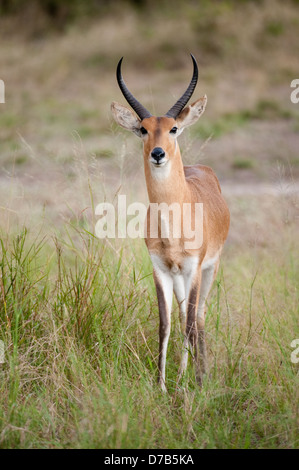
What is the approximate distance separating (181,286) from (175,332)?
403mm

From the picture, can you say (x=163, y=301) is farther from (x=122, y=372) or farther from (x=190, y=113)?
(x=190, y=113)

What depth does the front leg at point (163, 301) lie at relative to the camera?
387 centimetres

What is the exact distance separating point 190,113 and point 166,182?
1.59 feet

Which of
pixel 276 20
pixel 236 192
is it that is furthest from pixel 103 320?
pixel 276 20

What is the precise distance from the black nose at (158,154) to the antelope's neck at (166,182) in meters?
0.18

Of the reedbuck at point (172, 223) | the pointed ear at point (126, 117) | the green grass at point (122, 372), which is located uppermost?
the pointed ear at point (126, 117)

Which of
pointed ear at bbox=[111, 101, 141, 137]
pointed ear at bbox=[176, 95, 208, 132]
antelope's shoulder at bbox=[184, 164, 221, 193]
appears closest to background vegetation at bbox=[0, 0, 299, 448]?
antelope's shoulder at bbox=[184, 164, 221, 193]

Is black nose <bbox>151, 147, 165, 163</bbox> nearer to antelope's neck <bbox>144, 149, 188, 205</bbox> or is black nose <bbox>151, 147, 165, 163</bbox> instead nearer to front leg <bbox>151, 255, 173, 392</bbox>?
antelope's neck <bbox>144, 149, 188, 205</bbox>

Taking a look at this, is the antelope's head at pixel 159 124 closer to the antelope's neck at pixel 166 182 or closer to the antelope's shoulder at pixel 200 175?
the antelope's neck at pixel 166 182

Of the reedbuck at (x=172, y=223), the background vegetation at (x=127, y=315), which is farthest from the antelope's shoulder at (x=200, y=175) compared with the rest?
the reedbuck at (x=172, y=223)

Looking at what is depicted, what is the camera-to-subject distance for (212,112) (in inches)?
502

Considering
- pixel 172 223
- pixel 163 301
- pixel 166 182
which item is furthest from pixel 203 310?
pixel 166 182

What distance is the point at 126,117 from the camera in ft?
13.1

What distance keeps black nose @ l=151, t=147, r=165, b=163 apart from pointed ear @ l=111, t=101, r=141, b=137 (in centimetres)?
45
